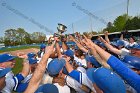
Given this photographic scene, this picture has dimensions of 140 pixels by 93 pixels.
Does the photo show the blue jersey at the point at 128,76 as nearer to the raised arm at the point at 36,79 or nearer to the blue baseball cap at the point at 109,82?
the blue baseball cap at the point at 109,82

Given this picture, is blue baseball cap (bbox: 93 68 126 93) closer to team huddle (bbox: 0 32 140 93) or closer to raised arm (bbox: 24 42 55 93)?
team huddle (bbox: 0 32 140 93)

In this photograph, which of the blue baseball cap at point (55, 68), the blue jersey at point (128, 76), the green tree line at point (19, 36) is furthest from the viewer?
the green tree line at point (19, 36)

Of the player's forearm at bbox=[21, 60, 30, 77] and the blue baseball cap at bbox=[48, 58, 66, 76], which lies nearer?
the blue baseball cap at bbox=[48, 58, 66, 76]

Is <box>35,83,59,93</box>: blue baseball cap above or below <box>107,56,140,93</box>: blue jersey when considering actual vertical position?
below

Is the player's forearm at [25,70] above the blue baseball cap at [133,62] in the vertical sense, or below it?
below

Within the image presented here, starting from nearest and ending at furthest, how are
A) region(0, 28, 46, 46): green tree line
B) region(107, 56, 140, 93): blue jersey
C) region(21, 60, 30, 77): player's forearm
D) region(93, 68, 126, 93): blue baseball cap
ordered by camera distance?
region(93, 68, 126, 93): blue baseball cap → region(107, 56, 140, 93): blue jersey → region(21, 60, 30, 77): player's forearm → region(0, 28, 46, 46): green tree line

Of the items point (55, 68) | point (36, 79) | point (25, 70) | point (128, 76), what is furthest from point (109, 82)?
point (25, 70)

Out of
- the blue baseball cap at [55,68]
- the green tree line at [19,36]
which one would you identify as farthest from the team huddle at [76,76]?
the green tree line at [19,36]

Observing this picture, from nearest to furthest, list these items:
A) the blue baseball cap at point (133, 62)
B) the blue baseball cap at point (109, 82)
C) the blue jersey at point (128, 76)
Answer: the blue baseball cap at point (109, 82), the blue jersey at point (128, 76), the blue baseball cap at point (133, 62)

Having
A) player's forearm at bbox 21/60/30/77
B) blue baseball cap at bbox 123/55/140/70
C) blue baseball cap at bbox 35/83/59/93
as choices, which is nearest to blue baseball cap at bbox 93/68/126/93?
blue baseball cap at bbox 35/83/59/93

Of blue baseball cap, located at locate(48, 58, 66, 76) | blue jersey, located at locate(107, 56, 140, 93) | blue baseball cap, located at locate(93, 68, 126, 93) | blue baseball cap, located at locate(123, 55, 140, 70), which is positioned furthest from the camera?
blue baseball cap, located at locate(123, 55, 140, 70)

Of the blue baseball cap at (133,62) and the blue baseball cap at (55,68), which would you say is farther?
the blue baseball cap at (133,62)

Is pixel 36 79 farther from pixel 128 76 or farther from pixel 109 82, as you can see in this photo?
pixel 128 76

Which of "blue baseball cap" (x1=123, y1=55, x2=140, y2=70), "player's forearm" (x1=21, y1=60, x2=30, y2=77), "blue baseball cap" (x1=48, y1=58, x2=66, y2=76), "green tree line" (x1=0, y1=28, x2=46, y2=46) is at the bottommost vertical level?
"green tree line" (x1=0, y1=28, x2=46, y2=46)
